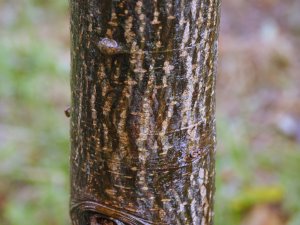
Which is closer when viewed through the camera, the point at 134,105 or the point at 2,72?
the point at 134,105

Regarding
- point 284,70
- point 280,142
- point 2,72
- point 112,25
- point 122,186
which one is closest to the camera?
point 112,25

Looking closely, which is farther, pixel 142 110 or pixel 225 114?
pixel 225 114

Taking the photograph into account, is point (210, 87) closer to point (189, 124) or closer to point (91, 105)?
point (189, 124)

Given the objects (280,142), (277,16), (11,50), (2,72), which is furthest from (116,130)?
(277,16)

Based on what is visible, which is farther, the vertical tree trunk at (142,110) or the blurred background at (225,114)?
the blurred background at (225,114)

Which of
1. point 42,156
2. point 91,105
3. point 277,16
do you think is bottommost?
point 91,105
